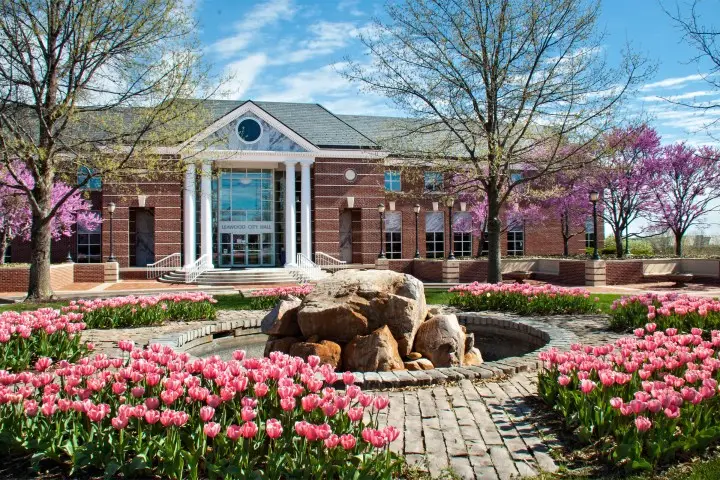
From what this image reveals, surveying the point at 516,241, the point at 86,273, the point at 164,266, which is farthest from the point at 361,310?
the point at 516,241

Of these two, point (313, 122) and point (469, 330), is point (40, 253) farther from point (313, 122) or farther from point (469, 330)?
point (313, 122)

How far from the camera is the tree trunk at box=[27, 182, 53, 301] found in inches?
652

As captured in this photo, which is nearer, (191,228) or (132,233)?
(191,228)

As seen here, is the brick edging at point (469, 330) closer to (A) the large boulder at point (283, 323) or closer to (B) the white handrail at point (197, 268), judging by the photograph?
(A) the large boulder at point (283, 323)

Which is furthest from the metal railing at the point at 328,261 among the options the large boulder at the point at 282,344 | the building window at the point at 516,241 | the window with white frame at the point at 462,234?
the large boulder at the point at 282,344

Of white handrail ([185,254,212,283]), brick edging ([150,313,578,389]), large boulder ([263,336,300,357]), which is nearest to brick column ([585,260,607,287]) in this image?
brick edging ([150,313,578,389])

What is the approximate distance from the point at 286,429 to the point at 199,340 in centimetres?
545

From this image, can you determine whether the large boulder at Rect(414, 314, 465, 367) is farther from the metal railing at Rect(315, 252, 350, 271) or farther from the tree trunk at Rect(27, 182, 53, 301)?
the metal railing at Rect(315, 252, 350, 271)

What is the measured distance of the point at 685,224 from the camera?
3184 cm

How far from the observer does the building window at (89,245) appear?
1340 inches

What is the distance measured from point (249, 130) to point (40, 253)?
17131mm

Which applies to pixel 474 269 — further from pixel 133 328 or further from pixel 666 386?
pixel 666 386

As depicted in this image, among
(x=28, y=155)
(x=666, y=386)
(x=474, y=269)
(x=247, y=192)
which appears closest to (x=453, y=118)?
(x=474, y=269)

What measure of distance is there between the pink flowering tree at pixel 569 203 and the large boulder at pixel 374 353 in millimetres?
26104
